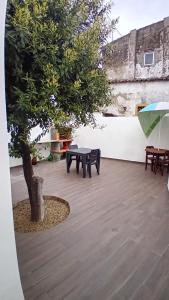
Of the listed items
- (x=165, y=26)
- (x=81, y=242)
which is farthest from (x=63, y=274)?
(x=165, y=26)

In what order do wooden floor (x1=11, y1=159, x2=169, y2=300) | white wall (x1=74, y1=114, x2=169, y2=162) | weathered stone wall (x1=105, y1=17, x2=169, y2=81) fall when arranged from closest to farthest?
wooden floor (x1=11, y1=159, x2=169, y2=300) → white wall (x1=74, y1=114, x2=169, y2=162) → weathered stone wall (x1=105, y1=17, x2=169, y2=81)

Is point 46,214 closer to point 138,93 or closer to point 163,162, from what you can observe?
point 163,162

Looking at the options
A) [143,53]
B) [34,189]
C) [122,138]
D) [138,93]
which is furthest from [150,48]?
[34,189]

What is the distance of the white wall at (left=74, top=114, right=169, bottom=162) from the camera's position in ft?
22.3

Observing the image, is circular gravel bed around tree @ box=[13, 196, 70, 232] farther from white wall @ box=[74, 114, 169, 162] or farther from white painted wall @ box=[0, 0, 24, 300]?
white wall @ box=[74, 114, 169, 162]

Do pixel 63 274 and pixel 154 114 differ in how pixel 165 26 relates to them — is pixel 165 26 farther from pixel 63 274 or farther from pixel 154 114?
pixel 63 274

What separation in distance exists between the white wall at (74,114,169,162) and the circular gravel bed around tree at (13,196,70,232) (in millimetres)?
3576

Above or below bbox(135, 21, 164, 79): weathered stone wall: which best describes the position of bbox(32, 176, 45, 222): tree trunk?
below

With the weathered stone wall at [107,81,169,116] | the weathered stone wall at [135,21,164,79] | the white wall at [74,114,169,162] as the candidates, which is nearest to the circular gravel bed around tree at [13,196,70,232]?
the white wall at [74,114,169,162]

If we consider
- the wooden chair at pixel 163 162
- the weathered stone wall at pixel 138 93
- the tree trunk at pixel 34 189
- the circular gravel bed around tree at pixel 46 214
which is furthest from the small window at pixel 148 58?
the tree trunk at pixel 34 189

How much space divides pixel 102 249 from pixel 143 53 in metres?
9.25

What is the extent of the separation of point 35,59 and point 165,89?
24.4ft

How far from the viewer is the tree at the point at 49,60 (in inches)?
72.3

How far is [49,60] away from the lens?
1.99 meters
